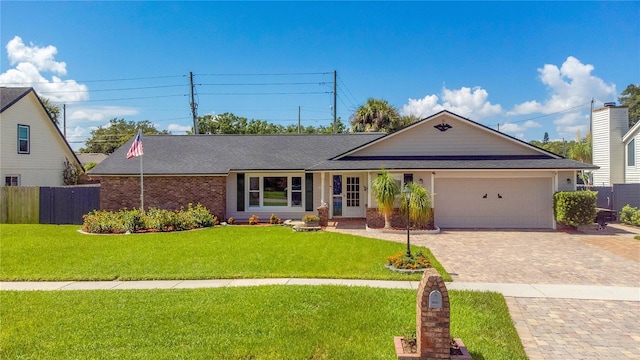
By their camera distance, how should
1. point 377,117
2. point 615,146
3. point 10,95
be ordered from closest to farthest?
point 10,95 < point 615,146 < point 377,117

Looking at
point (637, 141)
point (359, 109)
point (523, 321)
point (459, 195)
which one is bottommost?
point (523, 321)

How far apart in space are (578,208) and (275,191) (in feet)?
42.7

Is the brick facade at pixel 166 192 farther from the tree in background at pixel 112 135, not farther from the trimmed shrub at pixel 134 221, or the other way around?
the tree in background at pixel 112 135

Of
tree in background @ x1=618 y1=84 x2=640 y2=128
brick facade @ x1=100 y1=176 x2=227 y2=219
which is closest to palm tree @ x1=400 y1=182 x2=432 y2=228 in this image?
brick facade @ x1=100 y1=176 x2=227 y2=219

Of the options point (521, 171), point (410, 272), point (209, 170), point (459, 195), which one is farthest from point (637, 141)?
point (209, 170)

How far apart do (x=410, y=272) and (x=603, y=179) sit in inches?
815

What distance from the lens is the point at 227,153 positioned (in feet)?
66.8

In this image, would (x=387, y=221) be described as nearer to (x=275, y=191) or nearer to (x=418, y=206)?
(x=418, y=206)

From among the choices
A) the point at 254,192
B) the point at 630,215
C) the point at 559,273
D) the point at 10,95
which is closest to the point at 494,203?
the point at 630,215

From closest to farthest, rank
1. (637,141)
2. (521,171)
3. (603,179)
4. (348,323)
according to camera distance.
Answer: (348,323)
(521,171)
(637,141)
(603,179)

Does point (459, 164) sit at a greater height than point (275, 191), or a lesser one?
greater

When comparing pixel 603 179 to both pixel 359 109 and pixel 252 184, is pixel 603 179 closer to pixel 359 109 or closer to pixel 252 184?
pixel 359 109

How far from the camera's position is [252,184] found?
19.2 meters

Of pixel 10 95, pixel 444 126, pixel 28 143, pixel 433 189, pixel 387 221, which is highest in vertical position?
pixel 10 95
